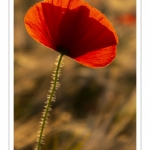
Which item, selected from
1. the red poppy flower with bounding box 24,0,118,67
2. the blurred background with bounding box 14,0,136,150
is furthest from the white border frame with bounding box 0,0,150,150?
the red poppy flower with bounding box 24,0,118,67

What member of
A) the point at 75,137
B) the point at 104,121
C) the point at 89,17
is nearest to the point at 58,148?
the point at 75,137

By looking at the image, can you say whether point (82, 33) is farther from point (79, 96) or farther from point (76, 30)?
point (79, 96)

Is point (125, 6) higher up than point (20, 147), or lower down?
higher up

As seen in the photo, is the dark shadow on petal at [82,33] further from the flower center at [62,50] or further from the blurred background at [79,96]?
the blurred background at [79,96]

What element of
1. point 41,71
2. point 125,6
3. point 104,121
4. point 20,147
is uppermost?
point 125,6
